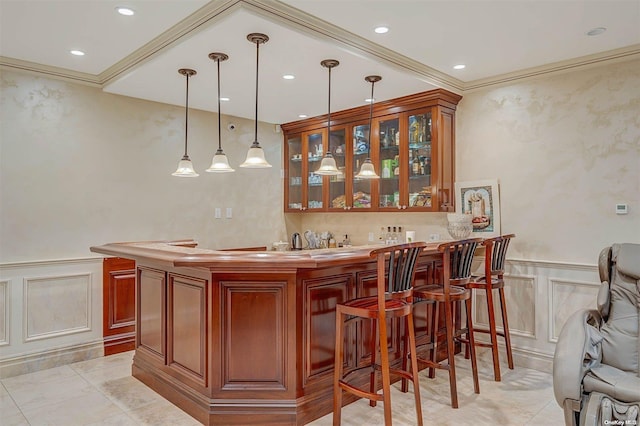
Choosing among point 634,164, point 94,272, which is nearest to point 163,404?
point 94,272

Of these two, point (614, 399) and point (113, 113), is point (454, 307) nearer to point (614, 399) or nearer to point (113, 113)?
point (614, 399)

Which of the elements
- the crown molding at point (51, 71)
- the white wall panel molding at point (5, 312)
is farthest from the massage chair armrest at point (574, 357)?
the crown molding at point (51, 71)

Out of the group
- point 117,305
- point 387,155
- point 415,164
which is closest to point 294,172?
point 387,155

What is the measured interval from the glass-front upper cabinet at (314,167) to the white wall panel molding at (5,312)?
3245 millimetres

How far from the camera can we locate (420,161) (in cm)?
441

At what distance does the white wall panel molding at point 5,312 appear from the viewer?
3.60 m

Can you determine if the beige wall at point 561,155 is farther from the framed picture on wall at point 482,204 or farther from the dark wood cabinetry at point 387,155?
the dark wood cabinetry at point 387,155

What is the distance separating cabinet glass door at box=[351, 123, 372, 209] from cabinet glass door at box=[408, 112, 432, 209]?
1.80 ft

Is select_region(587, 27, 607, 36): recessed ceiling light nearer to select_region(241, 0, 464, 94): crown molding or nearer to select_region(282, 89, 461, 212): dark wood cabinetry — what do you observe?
select_region(241, 0, 464, 94): crown molding

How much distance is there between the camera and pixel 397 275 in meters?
2.57

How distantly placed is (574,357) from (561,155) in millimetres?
2131

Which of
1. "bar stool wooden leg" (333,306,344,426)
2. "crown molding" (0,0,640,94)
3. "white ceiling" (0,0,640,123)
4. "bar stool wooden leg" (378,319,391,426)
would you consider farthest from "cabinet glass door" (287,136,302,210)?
"bar stool wooden leg" (378,319,391,426)

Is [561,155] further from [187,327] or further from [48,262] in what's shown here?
[48,262]

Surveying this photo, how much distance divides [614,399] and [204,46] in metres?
3.27
